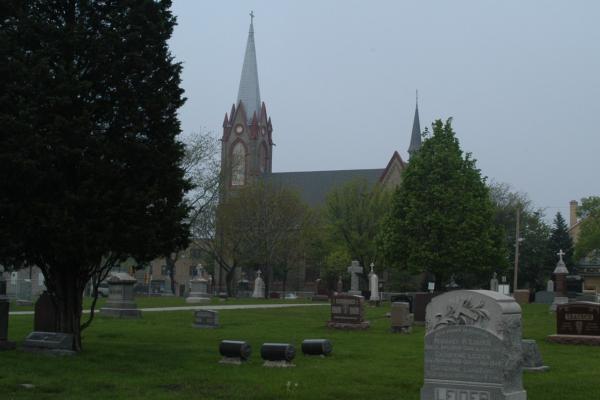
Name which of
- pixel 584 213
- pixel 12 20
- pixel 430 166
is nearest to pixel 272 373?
pixel 12 20

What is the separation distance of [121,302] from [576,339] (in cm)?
1563

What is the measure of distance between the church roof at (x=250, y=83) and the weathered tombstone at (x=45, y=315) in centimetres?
7112

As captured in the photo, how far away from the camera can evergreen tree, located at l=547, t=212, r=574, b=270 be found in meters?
63.4

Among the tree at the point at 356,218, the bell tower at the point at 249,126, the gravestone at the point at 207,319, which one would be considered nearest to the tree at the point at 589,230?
the tree at the point at 356,218

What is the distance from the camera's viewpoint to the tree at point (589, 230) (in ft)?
210

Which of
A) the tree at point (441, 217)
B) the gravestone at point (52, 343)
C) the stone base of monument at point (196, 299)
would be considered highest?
the tree at point (441, 217)

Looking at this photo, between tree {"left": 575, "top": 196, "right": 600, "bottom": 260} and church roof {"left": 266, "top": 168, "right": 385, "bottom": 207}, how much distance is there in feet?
82.0

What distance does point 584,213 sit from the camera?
7119 centimetres

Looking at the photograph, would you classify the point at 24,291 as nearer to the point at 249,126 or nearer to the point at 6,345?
the point at 6,345

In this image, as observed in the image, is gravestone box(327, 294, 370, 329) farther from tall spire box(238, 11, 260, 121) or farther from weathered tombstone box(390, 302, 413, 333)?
tall spire box(238, 11, 260, 121)

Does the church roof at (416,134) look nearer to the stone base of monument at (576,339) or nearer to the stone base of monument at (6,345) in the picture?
the stone base of monument at (576,339)

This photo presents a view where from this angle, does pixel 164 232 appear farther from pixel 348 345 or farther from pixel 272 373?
pixel 348 345

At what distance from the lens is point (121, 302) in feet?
89.7

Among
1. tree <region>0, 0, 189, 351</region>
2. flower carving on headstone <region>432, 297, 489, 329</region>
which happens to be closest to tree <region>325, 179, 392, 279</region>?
tree <region>0, 0, 189, 351</region>
